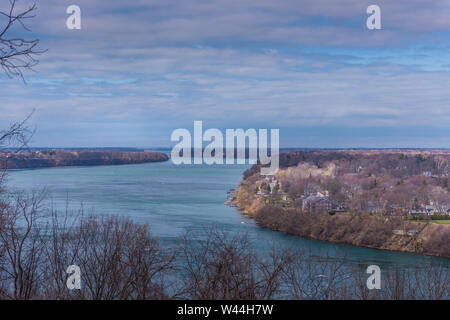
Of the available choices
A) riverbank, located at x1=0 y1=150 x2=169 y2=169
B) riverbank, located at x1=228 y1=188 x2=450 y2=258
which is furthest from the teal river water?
riverbank, located at x1=0 y1=150 x2=169 y2=169

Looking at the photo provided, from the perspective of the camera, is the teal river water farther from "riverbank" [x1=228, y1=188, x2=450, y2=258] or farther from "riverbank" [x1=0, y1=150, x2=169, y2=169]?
"riverbank" [x1=0, y1=150, x2=169, y2=169]

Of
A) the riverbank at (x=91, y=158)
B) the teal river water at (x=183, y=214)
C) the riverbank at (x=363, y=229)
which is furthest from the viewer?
the riverbank at (x=91, y=158)

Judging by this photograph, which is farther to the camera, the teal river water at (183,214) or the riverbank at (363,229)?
the riverbank at (363,229)

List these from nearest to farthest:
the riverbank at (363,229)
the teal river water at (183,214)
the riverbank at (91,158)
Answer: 1. the teal river water at (183,214)
2. the riverbank at (363,229)
3. the riverbank at (91,158)

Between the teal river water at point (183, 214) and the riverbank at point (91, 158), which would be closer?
the teal river water at point (183, 214)

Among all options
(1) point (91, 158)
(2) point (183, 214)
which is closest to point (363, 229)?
(2) point (183, 214)

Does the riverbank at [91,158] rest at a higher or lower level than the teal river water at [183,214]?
higher

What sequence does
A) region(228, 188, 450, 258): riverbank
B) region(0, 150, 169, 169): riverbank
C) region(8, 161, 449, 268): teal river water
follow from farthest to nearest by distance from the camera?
region(0, 150, 169, 169): riverbank → region(228, 188, 450, 258): riverbank → region(8, 161, 449, 268): teal river water

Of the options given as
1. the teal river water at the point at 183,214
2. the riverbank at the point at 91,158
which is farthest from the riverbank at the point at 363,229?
the riverbank at the point at 91,158

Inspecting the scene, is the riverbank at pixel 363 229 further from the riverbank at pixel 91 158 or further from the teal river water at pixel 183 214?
the riverbank at pixel 91 158
